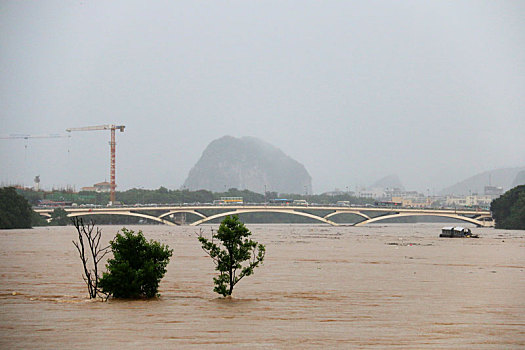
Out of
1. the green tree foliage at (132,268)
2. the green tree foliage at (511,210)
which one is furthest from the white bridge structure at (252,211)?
the green tree foliage at (132,268)

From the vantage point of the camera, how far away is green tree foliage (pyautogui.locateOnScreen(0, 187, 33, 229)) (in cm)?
10044

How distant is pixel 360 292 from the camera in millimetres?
27672

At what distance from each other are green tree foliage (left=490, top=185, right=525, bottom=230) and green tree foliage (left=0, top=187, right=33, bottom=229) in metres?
75.0

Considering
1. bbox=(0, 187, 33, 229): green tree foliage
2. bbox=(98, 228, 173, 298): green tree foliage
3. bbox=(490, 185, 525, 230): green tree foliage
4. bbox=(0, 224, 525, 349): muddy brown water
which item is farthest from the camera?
bbox=(490, 185, 525, 230): green tree foliage

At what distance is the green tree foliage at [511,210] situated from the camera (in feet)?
366

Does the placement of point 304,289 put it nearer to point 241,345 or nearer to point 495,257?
point 241,345

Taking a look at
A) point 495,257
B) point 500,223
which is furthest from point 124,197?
point 495,257

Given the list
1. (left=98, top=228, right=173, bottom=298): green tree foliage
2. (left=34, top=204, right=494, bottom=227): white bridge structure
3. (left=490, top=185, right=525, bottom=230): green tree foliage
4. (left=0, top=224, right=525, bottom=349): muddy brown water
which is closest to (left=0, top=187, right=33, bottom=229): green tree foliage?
(left=34, top=204, right=494, bottom=227): white bridge structure

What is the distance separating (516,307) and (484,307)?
3.41 feet

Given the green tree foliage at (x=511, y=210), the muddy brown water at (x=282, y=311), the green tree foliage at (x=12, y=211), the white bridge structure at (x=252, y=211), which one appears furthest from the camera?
the white bridge structure at (x=252, y=211)

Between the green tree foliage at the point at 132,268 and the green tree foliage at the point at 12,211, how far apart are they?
265 feet

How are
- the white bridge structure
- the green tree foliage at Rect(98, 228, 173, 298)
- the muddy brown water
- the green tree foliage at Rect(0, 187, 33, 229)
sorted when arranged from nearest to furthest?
1. the muddy brown water
2. the green tree foliage at Rect(98, 228, 173, 298)
3. the green tree foliage at Rect(0, 187, 33, 229)
4. the white bridge structure

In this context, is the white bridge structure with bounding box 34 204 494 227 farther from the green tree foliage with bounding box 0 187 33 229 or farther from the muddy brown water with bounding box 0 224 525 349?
the muddy brown water with bounding box 0 224 525 349

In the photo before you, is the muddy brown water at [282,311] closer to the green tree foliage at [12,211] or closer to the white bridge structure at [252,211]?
the green tree foliage at [12,211]
